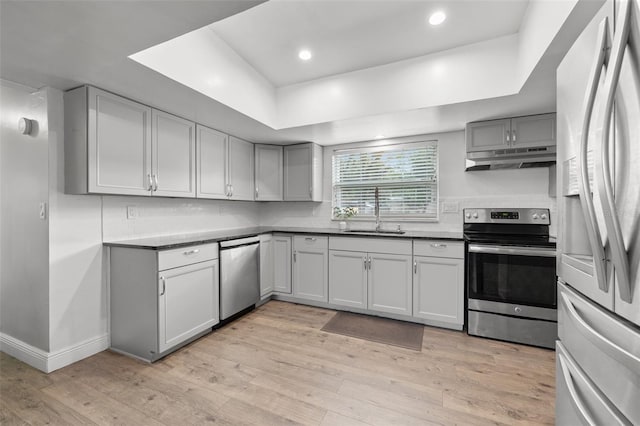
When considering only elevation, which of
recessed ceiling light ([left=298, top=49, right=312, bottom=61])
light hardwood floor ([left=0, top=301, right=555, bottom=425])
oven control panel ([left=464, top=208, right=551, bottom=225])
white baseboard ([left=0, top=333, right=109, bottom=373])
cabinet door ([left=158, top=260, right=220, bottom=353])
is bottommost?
light hardwood floor ([left=0, top=301, right=555, bottom=425])

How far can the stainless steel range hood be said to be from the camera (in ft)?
8.80

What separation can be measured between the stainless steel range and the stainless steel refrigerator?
1681 mm

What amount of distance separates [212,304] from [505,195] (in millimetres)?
3377

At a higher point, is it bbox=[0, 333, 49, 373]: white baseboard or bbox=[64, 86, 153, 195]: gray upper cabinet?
bbox=[64, 86, 153, 195]: gray upper cabinet

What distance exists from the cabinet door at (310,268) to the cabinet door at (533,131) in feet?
7.37

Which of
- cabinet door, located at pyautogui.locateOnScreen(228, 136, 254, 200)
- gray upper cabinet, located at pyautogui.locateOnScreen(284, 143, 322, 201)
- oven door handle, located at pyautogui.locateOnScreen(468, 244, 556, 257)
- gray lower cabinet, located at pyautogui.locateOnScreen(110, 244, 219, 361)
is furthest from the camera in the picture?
gray upper cabinet, located at pyautogui.locateOnScreen(284, 143, 322, 201)

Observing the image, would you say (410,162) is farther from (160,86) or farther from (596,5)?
(160,86)

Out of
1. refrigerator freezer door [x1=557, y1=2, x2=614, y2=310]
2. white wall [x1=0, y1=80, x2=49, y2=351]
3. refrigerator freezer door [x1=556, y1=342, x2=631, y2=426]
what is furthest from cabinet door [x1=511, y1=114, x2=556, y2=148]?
white wall [x1=0, y1=80, x2=49, y2=351]

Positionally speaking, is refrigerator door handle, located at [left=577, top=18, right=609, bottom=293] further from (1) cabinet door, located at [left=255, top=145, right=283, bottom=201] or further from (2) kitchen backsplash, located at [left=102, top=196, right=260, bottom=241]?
(1) cabinet door, located at [left=255, top=145, right=283, bottom=201]

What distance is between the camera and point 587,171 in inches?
33.7

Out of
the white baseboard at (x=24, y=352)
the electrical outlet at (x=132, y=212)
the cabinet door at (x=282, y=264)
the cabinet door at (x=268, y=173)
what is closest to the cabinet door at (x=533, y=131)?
the cabinet door at (x=282, y=264)

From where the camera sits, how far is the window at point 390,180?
3.54 metres

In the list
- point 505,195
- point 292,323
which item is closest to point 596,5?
point 505,195

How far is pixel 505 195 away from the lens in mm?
3125
